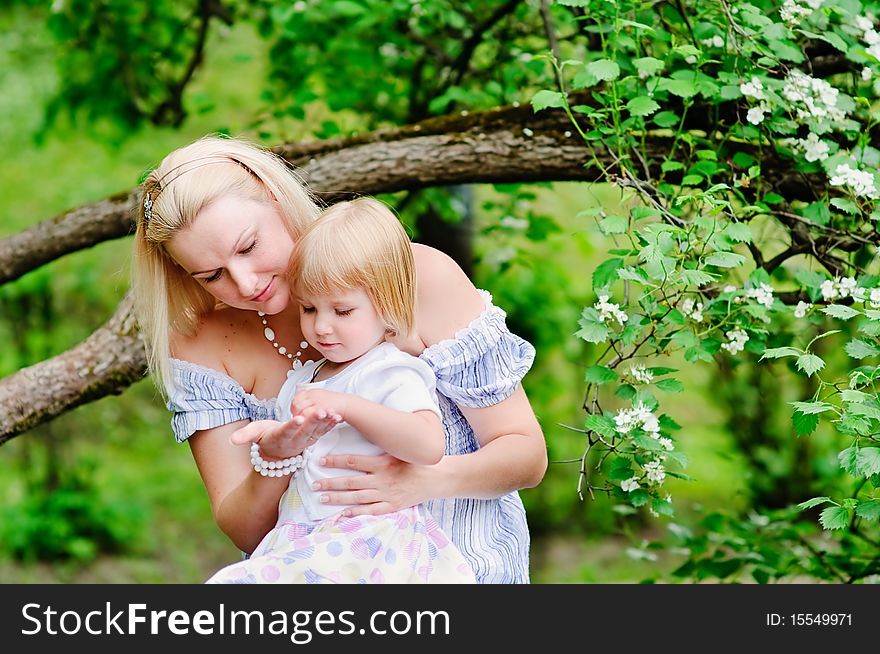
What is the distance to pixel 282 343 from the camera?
220cm

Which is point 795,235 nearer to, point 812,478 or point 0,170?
point 812,478

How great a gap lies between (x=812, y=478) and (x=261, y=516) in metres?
3.81

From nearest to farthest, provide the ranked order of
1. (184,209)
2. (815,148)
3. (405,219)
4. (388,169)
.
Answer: (184,209) → (815,148) → (388,169) → (405,219)

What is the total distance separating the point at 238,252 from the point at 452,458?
0.59 metres

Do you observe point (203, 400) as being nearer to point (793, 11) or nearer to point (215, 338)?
point (215, 338)

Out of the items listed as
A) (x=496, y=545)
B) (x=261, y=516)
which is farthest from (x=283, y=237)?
(x=496, y=545)

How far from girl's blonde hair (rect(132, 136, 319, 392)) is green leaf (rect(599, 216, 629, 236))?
2.04ft

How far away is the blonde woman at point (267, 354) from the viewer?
195 centimetres

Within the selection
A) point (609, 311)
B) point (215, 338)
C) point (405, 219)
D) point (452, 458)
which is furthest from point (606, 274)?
point (405, 219)

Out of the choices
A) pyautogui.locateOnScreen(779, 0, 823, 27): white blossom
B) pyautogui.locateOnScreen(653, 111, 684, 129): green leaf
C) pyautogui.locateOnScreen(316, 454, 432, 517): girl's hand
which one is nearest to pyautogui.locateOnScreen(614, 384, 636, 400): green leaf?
pyautogui.locateOnScreen(316, 454, 432, 517): girl's hand

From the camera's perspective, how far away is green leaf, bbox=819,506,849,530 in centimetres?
200

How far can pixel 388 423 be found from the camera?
5.92ft

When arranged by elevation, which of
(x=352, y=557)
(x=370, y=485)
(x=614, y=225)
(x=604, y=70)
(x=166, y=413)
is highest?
(x=166, y=413)

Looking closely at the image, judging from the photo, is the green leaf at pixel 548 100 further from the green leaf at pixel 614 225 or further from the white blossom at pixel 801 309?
the white blossom at pixel 801 309
